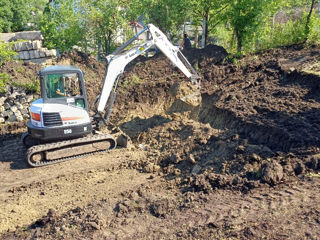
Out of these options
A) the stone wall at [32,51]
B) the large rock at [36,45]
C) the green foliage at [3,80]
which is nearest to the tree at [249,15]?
the green foliage at [3,80]

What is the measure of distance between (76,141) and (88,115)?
0.80 metres

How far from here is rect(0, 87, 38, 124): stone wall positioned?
39.0ft

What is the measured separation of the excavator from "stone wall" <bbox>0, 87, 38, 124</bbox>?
9.80 feet

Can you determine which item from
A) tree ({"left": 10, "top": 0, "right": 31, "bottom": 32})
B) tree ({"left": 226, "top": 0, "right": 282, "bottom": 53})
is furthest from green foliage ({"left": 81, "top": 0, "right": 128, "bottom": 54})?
tree ({"left": 10, "top": 0, "right": 31, "bottom": 32})

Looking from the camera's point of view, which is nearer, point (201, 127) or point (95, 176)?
point (95, 176)

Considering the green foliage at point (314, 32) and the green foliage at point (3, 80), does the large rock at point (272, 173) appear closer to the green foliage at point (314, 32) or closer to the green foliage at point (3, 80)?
the green foliage at point (314, 32)

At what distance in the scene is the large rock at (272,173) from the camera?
6.04m

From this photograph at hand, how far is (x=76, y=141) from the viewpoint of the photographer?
350 inches

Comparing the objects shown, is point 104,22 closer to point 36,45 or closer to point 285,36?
point 36,45

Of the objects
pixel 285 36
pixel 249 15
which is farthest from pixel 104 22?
pixel 285 36

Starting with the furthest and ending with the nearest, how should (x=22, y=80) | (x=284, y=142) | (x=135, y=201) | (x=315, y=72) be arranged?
(x=22, y=80) < (x=315, y=72) < (x=284, y=142) < (x=135, y=201)

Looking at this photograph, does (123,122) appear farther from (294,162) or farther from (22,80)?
(294,162)

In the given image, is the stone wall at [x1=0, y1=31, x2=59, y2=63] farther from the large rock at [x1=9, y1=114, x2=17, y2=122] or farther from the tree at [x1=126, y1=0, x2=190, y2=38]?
the large rock at [x1=9, y1=114, x2=17, y2=122]

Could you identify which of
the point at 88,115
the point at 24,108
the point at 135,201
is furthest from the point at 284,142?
the point at 24,108
